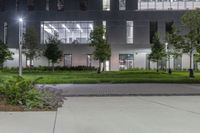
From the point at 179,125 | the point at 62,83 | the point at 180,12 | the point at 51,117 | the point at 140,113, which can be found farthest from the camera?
the point at 180,12

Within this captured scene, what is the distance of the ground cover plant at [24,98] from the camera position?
50.0 feet

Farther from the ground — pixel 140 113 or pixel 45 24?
pixel 45 24

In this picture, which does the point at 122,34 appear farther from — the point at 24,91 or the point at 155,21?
Answer: the point at 24,91

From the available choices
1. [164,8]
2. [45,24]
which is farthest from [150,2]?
[45,24]

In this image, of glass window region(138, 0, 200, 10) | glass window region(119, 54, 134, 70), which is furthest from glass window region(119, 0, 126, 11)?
glass window region(119, 54, 134, 70)

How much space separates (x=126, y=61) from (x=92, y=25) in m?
8.71

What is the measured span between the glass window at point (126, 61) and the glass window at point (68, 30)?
667 centimetres

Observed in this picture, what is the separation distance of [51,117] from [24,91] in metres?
2.84

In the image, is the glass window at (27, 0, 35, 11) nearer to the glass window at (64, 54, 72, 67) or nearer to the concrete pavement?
the glass window at (64, 54, 72, 67)

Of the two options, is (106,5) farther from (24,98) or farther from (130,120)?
(130,120)

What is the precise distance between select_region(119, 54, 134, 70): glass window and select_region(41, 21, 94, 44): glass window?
6.67m

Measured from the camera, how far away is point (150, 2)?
79125 mm

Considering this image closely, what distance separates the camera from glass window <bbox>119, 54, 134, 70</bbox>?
77.0 m

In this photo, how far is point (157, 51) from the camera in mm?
68938
